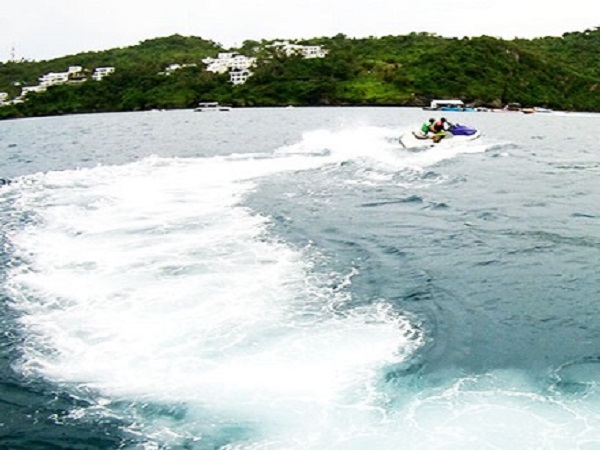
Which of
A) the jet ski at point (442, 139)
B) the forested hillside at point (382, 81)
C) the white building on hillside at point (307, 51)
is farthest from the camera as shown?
the white building on hillside at point (307, 51)

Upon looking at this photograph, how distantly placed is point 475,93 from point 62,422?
102952 mm

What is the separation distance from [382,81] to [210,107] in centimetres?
2968

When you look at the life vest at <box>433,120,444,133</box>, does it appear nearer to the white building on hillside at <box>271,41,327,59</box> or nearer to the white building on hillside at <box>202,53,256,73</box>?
the white building on hillside at <box>271,41,327,59</box>

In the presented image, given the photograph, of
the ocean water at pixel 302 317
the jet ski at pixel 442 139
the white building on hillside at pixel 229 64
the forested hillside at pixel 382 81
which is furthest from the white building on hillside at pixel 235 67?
the ocean water at pixel 302 317

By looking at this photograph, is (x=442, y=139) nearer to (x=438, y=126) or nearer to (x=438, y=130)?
(x=438, y=130)

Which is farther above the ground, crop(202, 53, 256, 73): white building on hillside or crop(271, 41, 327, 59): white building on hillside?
crop(271, 41, 327, 59): white building on hillside

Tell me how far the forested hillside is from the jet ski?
6374 cm

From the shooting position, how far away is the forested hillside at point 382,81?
10538cm

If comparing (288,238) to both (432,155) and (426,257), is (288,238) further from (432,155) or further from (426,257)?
(432,155)

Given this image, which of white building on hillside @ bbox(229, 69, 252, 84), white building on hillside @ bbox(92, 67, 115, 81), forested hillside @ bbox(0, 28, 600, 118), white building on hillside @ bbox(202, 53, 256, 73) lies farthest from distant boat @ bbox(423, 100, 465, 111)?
white building on hillside @ bbox(92, 67, 115, 81)

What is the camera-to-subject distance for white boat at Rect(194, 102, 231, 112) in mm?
107231

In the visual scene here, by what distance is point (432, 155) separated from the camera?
123 feet

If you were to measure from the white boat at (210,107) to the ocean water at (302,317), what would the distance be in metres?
81.1

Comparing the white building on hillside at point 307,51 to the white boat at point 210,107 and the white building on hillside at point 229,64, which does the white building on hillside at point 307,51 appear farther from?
the white boat at point 210,107
